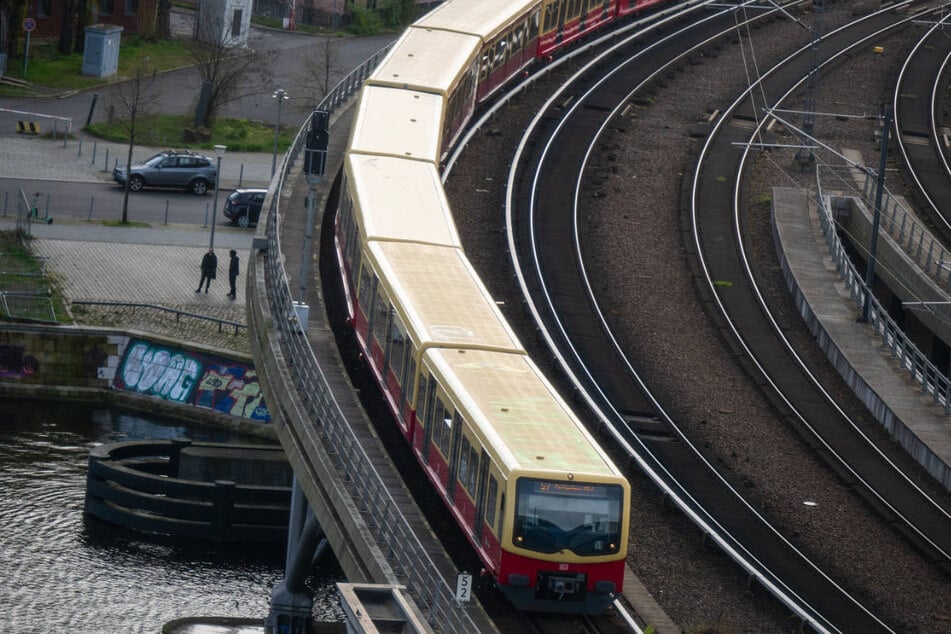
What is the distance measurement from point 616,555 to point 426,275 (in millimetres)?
9282

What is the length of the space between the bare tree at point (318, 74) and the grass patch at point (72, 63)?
21.4 feet

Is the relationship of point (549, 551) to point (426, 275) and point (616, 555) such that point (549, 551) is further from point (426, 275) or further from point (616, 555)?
point (426, 275)

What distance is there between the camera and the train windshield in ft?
85.0

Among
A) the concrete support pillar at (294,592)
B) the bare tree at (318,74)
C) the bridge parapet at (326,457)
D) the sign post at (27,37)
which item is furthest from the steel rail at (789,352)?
the sign post at (27,37)

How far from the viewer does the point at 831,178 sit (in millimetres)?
56625

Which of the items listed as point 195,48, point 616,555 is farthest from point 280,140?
point 616,555

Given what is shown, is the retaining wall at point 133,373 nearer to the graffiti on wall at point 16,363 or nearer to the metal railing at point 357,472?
the graffiti on wall at point 16,363

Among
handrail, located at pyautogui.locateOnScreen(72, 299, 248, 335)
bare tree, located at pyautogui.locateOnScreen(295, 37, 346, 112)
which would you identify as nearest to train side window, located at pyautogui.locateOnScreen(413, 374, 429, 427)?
handrail, located at pyautogui.locateOnScreen(72, 299, 248, 335)

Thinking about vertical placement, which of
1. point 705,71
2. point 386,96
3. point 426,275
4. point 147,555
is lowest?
point 147,555

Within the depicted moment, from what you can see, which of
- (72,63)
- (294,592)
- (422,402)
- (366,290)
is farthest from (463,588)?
(72,63)

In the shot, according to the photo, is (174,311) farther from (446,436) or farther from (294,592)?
→ (446,436)

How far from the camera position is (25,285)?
55.1m

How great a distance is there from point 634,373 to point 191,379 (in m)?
18.9

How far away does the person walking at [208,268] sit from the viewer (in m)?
56.7
